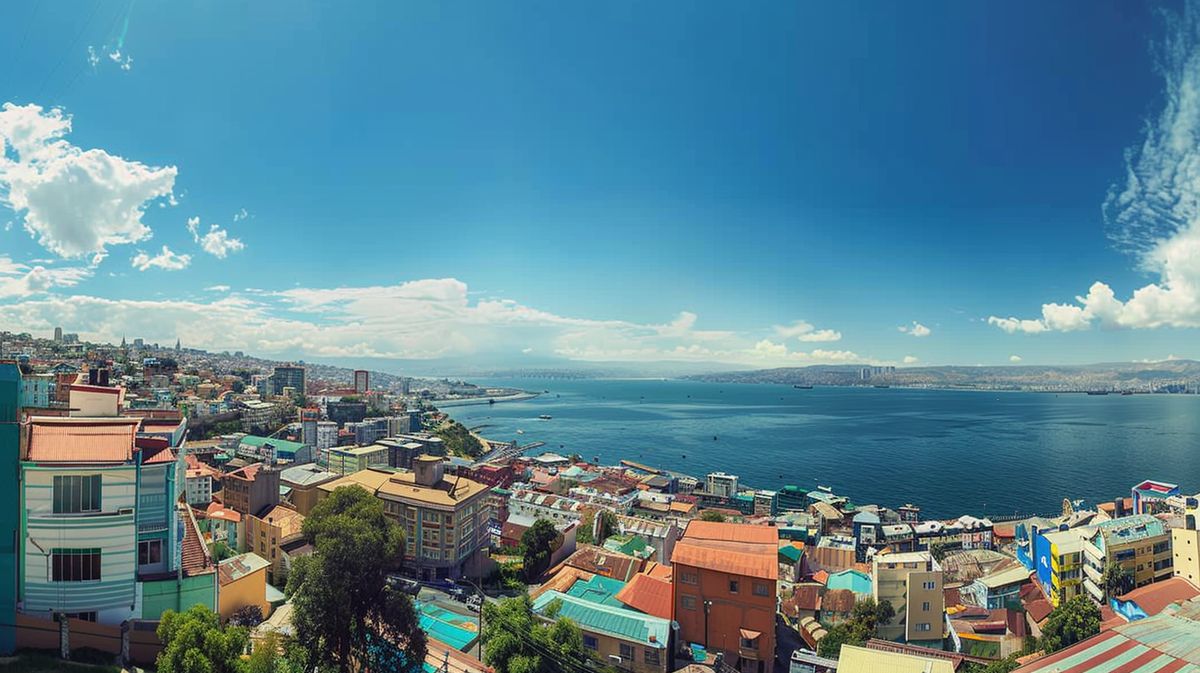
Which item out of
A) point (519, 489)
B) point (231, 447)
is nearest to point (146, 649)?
point (519, 489)

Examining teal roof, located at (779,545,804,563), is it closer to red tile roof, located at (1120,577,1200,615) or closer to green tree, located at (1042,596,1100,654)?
green tree, located at (1042,596,1100,654)

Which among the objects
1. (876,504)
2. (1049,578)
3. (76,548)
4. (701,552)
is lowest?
(876,504)

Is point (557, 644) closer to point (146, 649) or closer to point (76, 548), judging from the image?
point (146, 649)

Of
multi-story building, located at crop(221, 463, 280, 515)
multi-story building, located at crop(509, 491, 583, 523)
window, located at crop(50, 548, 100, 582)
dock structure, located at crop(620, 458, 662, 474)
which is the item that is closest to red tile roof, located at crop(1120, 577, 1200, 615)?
multi-story building, located at crop(509, 491, 583, 523)

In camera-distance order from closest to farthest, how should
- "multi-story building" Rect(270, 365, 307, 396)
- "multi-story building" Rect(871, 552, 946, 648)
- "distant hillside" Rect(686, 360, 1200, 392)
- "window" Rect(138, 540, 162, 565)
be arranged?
"window" Rect(138, 540, 162, 565), "multi-story building" Rect(871, 552, 946, 648), "multi-story building" Rect(270, 365, 307, 396), "distant hillside" Rect(686, 360, 1200, 392)

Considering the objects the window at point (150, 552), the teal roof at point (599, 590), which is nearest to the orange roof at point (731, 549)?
the teal roof at point (599, 590)

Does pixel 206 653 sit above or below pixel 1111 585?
above

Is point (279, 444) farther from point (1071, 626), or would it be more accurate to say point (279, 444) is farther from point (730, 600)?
point (1071, 626)
